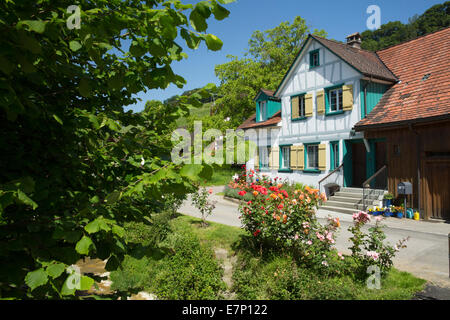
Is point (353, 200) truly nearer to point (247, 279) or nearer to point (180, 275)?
point (247, 279)

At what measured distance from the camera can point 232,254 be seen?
712cm

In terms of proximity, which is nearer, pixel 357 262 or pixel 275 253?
pixel 357 262

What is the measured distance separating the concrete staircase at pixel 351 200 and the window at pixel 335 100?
14.2 feet

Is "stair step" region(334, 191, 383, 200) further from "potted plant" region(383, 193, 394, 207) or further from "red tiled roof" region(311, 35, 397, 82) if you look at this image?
"red tiled roof" region(311, 35, 397, 82)

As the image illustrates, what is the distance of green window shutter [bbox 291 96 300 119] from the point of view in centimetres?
1702

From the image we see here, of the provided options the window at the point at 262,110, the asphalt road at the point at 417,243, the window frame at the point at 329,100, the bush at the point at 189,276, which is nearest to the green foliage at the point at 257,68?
the window at the point at 262,110

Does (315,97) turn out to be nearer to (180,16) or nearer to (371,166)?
(371,166)

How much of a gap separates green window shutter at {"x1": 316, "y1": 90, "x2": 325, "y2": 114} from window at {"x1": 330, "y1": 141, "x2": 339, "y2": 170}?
1.87 m

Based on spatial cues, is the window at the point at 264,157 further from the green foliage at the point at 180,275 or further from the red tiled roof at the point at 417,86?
the green foliage at the point at 180,275

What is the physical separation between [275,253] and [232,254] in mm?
1291

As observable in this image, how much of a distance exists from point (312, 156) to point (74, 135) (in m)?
15.6

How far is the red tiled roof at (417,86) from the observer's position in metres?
11.0
